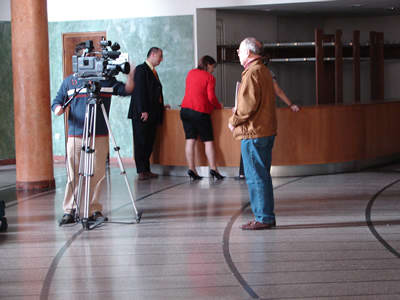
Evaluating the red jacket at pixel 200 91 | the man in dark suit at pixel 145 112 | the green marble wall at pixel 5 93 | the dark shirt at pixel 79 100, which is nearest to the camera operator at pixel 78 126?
the dark shirt at pixel 79 100

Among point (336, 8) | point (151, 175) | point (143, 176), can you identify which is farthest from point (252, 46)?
point (336, 8)

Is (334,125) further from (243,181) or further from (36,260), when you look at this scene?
(36,260)

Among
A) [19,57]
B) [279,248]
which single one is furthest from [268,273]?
[19,57]

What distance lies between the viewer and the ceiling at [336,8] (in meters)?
12.1

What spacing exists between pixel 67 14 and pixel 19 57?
330 centimetres

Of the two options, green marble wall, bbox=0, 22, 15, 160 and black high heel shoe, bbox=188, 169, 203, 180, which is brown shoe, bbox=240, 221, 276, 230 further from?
green marble wall, bbox=0, 22, 15, 160

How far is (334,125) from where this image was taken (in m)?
9.74

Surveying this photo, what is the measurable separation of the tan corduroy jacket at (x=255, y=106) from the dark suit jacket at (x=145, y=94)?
3.69 m

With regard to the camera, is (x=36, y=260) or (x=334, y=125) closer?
(x=36, y=260)

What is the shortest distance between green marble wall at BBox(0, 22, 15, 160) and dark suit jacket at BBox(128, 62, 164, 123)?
3243mm

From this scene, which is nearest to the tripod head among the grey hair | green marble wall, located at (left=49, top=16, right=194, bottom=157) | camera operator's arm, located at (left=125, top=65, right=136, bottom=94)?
camera operator's arm, located at (left=125, top=65, right=136, bottom=94)

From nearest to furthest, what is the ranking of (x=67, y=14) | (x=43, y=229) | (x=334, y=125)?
1. (x=43, y=229)
2. (x=334, y=125)
3. (x=67, y=14)

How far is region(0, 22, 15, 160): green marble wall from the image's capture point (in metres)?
12.0

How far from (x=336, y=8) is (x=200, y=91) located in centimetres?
516
